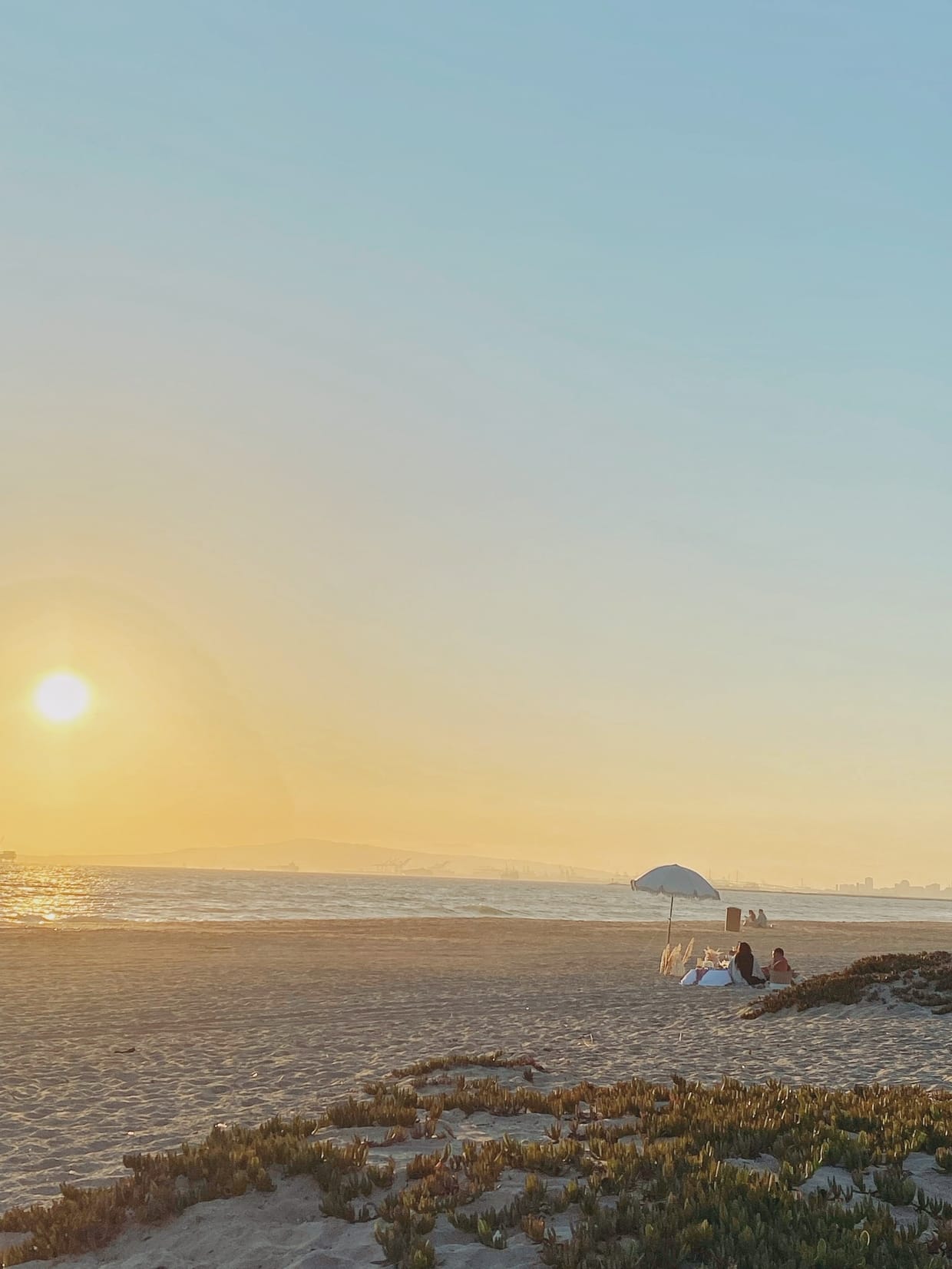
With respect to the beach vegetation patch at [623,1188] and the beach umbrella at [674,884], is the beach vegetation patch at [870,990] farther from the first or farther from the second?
the beach vegetation patch at [623,1188]

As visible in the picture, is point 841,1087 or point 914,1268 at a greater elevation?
point 914,1268

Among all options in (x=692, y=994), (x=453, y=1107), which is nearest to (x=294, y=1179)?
(x=453, y=1107)

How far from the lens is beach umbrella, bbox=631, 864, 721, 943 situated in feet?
88.2

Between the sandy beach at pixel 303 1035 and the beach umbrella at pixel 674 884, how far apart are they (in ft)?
8.12

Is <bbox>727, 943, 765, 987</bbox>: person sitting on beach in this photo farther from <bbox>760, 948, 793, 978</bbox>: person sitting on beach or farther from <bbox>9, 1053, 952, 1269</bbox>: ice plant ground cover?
<bbox>9, 1053, 952, 1269</bbox>: ice plant ground cover

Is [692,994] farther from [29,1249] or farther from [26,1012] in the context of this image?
[29,1249]

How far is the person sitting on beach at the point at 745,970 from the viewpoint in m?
23.5

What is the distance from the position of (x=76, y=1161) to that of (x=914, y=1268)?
7.34 metres

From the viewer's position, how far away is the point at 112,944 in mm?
33750

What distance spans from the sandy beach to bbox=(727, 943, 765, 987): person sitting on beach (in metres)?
1.51

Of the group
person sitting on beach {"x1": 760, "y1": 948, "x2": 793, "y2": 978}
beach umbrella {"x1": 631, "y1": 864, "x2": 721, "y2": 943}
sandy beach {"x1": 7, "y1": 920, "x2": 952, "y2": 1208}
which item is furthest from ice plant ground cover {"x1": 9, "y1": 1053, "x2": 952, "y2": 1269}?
beach umbrella {"x1": 631, "y1": 864, "x2": 721, "y2": 943}

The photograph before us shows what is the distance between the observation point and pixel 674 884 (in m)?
27.1

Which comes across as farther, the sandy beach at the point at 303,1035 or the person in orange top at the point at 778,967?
the person in orange top at the point at 778,967

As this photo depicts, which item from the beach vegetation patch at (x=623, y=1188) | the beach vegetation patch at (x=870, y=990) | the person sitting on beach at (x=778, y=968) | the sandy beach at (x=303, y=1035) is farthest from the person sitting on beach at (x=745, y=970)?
the beach vegetation patch at (x=623, y=1188)
